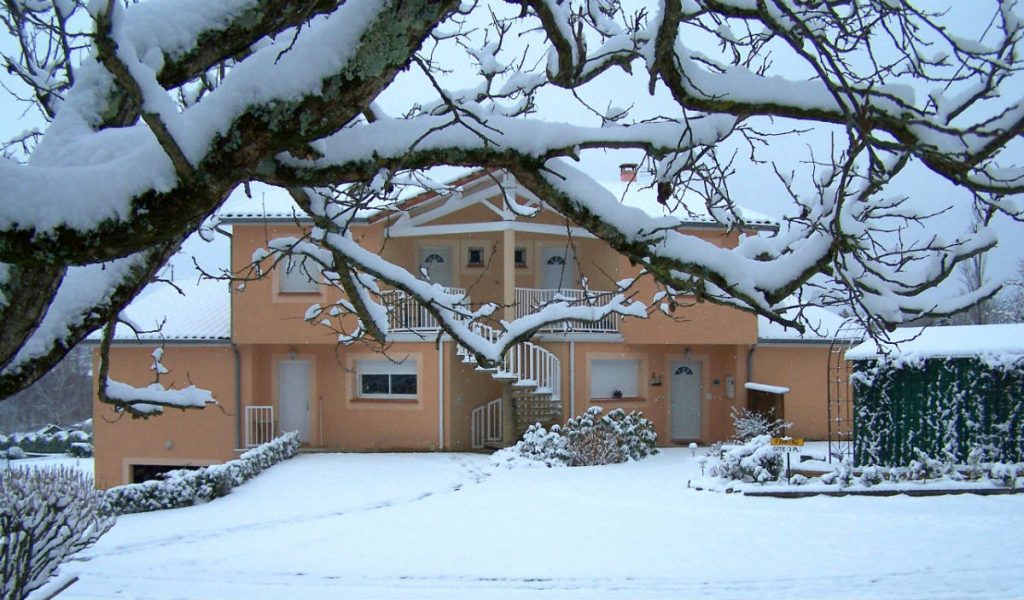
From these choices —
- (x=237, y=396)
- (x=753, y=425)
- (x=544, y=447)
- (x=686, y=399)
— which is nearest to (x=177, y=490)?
(x=237, y=396)

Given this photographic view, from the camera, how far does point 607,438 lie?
57.2ft

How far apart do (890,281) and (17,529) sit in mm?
7457

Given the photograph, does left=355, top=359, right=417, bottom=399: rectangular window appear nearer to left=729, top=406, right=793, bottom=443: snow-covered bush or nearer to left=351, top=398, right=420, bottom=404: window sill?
left=351, top=398, right=420, bottom=404: window sill

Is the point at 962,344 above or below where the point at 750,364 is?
above

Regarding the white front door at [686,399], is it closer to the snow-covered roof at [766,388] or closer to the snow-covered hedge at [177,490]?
the snow-covered roof at [766,388]

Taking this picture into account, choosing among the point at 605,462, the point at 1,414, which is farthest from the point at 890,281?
the point at 1,414

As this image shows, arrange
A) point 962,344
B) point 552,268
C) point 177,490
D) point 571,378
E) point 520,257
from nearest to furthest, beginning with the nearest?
point 177,490 → point 962,344 → point 571,378 → point 520,257 → point 552,268

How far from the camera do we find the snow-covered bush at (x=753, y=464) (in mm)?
13562

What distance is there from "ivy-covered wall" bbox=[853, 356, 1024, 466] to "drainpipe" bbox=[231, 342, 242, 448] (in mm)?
13633

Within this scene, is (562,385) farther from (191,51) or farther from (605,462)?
(191,51)

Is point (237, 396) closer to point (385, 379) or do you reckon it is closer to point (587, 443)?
point (385, 379)

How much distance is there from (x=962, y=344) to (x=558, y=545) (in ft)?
28.2

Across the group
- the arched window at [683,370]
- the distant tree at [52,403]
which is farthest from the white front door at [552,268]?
the distant tree at [52,403]

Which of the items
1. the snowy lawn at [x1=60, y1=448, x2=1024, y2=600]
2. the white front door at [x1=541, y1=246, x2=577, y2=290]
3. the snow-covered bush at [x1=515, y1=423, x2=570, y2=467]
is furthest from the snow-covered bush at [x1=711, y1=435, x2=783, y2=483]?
the white front door at [x1=541, y1=246, x2=577, y2=290]
